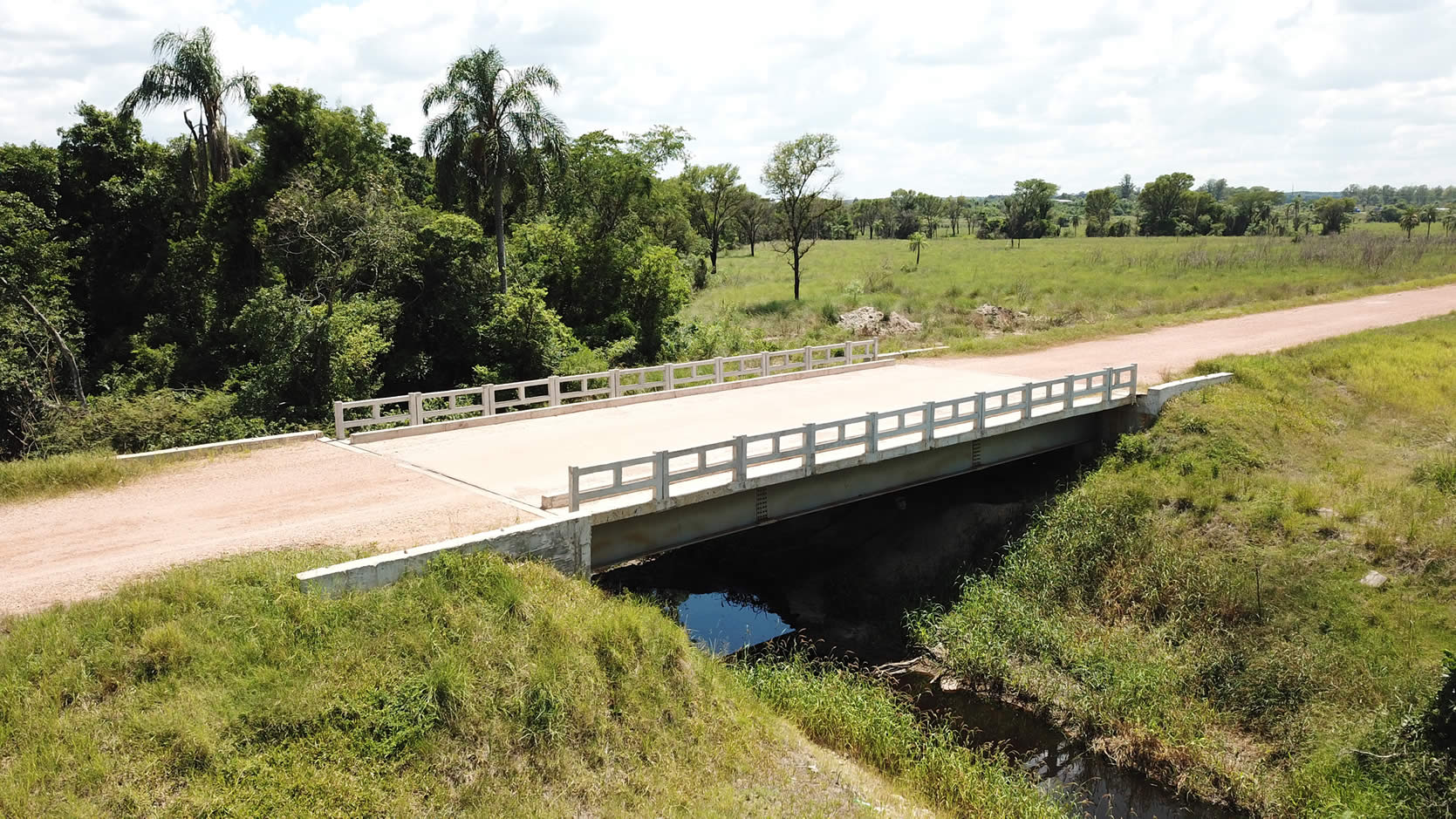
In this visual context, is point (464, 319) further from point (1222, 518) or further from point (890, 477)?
point (1222, 518)

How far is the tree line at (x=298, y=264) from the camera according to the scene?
27656 millimetres

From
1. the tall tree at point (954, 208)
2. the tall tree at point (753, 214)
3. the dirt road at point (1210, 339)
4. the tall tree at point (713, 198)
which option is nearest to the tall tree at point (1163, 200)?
the tall tree at point (954, 208)

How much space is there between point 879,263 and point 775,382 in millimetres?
51828

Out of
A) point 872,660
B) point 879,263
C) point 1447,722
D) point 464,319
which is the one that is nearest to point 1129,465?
point 872,660

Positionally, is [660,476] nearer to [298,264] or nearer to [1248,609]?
[1248,609]

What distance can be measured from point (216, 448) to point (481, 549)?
8.80 metres

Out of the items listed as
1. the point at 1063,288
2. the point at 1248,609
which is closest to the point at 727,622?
the point at 1248,609

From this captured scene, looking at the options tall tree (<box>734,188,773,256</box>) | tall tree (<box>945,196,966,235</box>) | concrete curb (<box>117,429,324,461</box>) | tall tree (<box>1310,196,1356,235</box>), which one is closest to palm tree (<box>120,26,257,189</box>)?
concrete curb (<box>117,429,324,461</box>)

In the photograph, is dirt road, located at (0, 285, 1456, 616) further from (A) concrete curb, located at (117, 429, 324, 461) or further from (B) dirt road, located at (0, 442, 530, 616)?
(A) concrete curb, located at (117, 429, 324, 461)

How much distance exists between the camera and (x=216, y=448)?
18.7 m

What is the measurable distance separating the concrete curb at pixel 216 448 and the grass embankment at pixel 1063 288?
20548mm

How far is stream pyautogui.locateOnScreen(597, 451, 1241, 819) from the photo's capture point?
1634 centimetres

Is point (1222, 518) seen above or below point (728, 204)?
below

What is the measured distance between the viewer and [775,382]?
27719 mm
